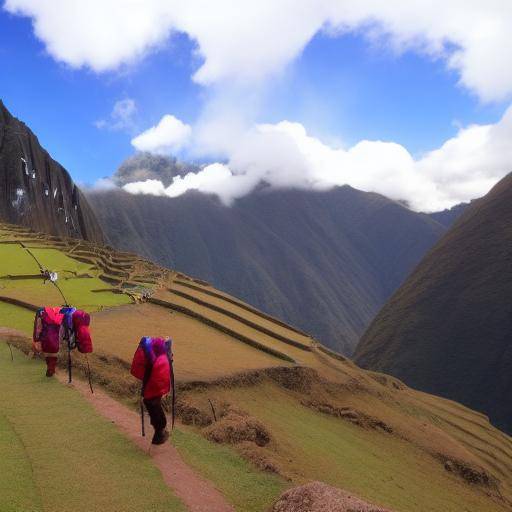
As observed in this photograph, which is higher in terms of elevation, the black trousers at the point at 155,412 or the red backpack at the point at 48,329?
the red backpack at the point at 48,329

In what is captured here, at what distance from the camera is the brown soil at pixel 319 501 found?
5.74 meters

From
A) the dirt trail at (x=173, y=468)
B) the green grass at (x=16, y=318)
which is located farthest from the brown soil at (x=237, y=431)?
the green grass at (x=16, y=318)

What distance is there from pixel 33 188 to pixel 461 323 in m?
83.9

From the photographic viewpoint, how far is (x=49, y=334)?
35.3 ft

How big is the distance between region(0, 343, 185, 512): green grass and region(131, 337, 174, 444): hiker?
70 centimetres

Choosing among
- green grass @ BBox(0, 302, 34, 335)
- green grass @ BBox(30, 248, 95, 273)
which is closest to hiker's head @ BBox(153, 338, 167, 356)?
green grass @ BBox(0, 302, 34, 335)

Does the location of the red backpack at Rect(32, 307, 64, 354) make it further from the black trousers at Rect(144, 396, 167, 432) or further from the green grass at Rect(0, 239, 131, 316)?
the green grass at Rect(0, 239, 131, 316)

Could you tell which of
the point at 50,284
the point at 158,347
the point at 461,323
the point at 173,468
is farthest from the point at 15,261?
the point at 461,323

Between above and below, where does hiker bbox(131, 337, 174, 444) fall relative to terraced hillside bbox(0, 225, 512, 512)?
above

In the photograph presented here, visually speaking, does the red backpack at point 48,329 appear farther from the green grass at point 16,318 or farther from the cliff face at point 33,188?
the cliff face at point 33,188

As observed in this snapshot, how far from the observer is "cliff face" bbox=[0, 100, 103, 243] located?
83375 millimetres

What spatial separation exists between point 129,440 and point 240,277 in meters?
144

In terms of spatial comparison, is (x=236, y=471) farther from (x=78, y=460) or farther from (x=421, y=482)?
(x=421, y=482)

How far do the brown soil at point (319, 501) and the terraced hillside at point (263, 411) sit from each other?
1.72ft
